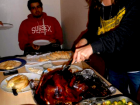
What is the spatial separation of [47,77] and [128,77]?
0.81 meters

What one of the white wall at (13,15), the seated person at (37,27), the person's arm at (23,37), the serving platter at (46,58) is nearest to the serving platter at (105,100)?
the serving platter at (46,58)

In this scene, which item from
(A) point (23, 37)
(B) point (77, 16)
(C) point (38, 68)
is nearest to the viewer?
(C) point (38, 68)

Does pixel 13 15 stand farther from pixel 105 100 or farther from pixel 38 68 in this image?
pixel 105 100

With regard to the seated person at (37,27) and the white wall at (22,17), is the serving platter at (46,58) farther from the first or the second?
the seated person at (37,27)

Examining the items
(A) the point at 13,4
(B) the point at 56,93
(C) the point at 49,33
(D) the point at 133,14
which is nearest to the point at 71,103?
(B) the point at 56,93

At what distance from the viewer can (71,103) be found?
2.72ft

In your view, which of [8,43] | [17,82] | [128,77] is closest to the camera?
[17,82]

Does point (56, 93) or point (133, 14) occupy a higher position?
point (133, 14)

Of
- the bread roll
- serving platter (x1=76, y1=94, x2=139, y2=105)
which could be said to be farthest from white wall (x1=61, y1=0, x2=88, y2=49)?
serving platter (x1=76, y1=94, x2=139, y2=105)

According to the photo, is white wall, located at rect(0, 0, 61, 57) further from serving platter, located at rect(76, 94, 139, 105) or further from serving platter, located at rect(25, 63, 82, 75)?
serving platter, located at rect(76, 94, 139, 105)

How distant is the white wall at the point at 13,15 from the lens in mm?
3242

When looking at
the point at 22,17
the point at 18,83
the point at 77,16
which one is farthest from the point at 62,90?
the point at 22,17

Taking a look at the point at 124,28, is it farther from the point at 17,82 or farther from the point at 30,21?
the point at 30,21

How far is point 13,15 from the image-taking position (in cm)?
332
